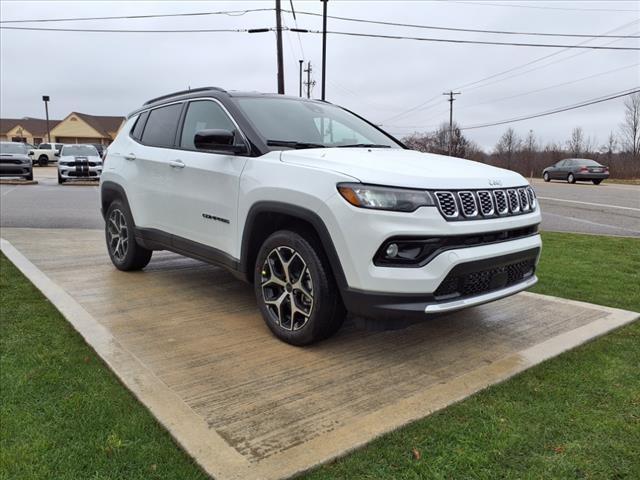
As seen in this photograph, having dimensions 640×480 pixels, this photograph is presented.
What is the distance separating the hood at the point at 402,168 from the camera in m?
3.24

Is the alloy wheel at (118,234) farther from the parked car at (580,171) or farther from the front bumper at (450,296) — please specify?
the parked car at (580,171)

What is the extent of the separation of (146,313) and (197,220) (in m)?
0.88

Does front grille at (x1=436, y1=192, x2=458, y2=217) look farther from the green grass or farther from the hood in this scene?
the green grass

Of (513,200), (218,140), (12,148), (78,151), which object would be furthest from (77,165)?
(513,200)

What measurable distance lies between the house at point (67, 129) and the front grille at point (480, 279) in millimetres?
76593

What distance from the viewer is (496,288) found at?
3600 mm

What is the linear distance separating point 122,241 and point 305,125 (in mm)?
2710

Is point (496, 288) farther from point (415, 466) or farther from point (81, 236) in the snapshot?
point (81, 236)

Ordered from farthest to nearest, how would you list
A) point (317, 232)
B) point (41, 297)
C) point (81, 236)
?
point (81, 236) < point (41, 297) < point (317, 232)

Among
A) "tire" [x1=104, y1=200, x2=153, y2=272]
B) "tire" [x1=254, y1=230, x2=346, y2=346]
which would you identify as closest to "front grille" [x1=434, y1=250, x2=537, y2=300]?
"tire" [x1=254, y1=230, x2=346, y2=346]

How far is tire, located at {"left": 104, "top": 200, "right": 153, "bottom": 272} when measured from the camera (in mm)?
5754

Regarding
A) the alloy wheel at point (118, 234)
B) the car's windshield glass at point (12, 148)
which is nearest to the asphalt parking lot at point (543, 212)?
the alloy wheel at point (118, 234)

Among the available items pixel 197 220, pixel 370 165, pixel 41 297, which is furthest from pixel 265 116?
pixel 41 297

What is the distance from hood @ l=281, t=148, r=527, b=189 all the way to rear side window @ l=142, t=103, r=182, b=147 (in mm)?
1745
